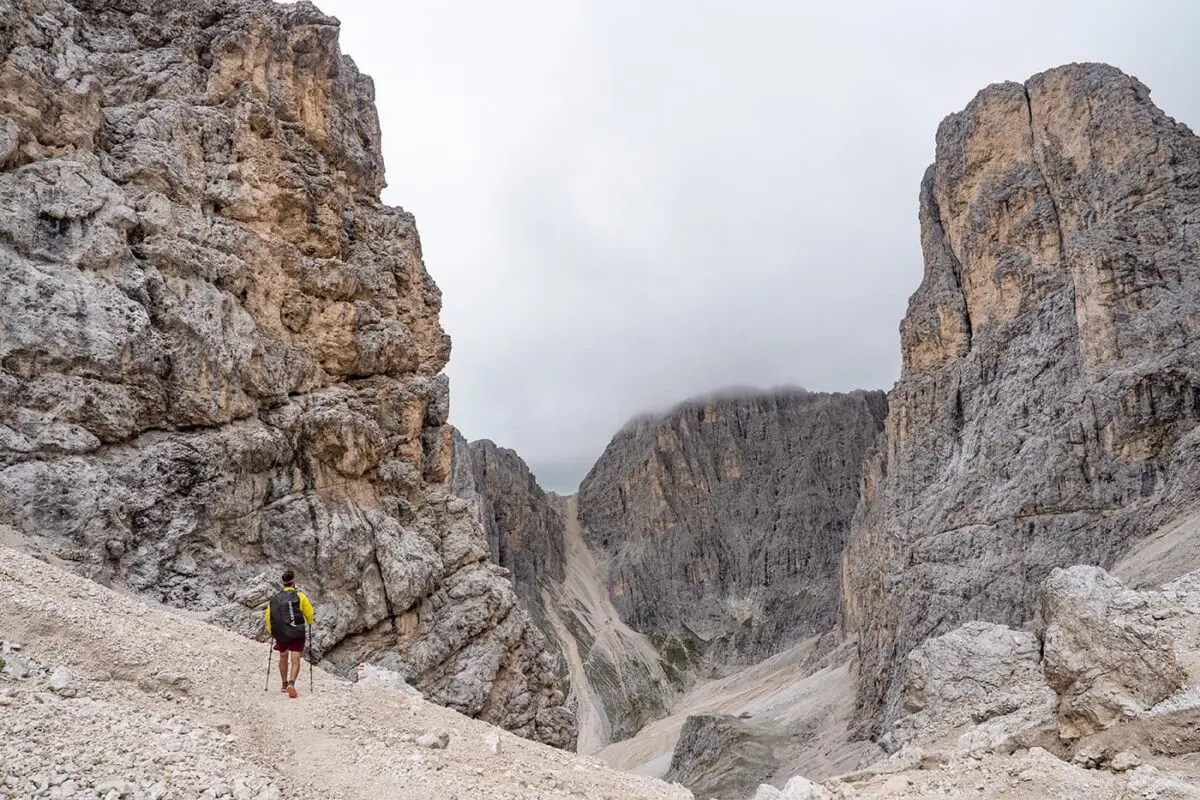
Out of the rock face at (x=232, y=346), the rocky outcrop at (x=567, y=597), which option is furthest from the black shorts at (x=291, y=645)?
the rocky outcrop at (x=567, y=597)

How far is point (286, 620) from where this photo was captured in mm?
11336

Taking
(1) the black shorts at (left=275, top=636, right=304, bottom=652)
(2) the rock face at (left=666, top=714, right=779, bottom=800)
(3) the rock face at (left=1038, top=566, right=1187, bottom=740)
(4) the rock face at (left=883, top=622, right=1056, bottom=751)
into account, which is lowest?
(2) the rock face at (left=666, top=714, right=779, bottom=800)

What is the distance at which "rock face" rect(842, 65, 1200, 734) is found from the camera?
157 ft

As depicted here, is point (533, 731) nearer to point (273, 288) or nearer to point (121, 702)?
point (273, 288)

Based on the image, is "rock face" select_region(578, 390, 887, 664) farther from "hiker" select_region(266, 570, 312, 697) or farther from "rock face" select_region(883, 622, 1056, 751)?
"hiker" select_region(266, 570, 312, 697)

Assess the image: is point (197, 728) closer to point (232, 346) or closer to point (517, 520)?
point (232, 346)

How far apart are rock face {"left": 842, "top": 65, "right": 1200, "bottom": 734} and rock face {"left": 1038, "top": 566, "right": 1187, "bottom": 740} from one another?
3923 cm

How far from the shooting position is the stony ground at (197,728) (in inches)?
257

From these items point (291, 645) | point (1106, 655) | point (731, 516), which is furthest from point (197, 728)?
point (731, 516)

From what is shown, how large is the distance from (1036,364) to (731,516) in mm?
95078

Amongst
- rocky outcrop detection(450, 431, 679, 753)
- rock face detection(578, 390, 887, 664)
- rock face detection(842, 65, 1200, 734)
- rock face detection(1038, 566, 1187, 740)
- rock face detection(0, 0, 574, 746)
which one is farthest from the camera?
rock face detection(578, 390, 887, 664)

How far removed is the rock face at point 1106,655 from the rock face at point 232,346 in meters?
21.5

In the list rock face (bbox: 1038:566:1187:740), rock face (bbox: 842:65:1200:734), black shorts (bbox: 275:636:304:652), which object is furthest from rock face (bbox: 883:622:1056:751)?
rock face (bbox: 842:65:1200:734)

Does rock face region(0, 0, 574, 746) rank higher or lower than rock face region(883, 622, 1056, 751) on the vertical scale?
higher
